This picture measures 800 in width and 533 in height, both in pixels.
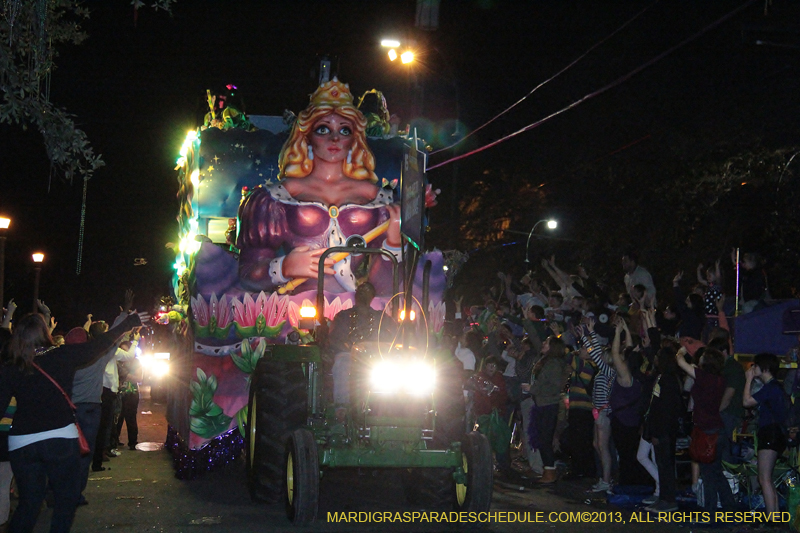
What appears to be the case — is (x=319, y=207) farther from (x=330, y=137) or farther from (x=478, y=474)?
(x=478, y=474)

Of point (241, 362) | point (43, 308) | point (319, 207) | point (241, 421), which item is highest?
point (319, 207)

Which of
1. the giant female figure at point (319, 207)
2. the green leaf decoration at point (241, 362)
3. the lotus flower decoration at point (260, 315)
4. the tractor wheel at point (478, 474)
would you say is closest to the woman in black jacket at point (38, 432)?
the tractor wheel at point (478, 474)

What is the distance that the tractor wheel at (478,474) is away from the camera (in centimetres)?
848

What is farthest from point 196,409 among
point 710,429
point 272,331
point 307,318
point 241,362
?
point 710,429

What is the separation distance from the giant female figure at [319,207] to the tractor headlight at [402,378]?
3.46 metres

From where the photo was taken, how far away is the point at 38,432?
6.33 metres

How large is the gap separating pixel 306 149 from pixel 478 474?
588cm

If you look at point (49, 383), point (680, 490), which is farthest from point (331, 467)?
point (680, 490)

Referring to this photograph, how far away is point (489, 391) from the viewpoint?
1331cm

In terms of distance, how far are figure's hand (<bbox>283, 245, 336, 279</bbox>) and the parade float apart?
0.5 inches

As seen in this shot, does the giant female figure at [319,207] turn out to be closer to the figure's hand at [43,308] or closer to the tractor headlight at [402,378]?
the tractor headlight at [402,378]

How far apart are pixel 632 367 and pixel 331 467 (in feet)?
14.3

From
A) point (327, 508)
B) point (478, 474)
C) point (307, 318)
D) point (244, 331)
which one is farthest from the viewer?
point (244, 331)

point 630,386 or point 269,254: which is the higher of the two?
point 269,254
